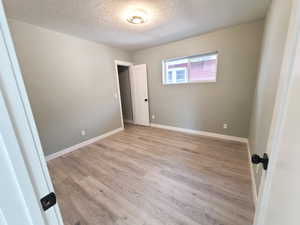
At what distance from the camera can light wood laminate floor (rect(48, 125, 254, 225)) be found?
1.35 m

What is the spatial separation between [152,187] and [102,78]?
2905mm

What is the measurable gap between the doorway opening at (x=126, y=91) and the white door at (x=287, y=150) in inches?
172

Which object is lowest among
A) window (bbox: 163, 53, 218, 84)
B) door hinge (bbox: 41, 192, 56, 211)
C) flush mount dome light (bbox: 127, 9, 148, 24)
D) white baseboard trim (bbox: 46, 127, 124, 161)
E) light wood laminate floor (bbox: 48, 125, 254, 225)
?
light wood laminate floor (bbox: 48, 125, 254, 225)

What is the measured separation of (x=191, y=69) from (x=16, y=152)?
3496mm

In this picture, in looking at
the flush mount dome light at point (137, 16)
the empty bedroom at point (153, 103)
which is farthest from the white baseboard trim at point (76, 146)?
the flush mount dome light at point (137, 16)

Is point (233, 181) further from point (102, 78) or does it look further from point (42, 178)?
point (102, 78)

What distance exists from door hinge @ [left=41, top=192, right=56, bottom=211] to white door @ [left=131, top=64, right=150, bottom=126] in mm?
3809

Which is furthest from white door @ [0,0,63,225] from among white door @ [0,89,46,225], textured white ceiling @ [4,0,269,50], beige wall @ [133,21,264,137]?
beige wall @ [133,21,264,137]

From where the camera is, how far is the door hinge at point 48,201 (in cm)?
50

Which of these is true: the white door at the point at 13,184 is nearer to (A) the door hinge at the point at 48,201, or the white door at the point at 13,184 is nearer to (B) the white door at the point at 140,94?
(A) the door hinge at the point at 48,201

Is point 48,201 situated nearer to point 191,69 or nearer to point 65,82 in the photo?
point 65,82

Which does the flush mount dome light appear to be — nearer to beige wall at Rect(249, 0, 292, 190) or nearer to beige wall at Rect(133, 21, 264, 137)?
beige wall at Rect(133, 21, 264, 137)

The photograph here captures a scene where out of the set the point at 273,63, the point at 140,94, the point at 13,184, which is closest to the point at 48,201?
the point at 13,184

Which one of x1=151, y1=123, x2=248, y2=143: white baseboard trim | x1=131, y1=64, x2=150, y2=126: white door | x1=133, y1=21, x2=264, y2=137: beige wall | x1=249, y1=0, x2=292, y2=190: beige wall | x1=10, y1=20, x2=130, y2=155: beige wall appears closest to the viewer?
x1=249, y1=0, x2=292, y2=190: beige wall
